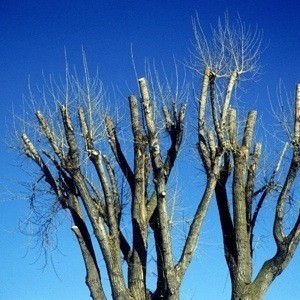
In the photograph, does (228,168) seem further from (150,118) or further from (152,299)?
(152,299)

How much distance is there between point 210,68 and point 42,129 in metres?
3.60

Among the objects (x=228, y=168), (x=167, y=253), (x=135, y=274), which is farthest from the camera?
(x=228, y=168)

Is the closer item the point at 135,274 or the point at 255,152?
the point at 135,274

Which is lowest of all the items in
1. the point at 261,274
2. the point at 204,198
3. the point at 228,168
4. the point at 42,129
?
the point at 261,274

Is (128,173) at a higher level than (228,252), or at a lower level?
higher

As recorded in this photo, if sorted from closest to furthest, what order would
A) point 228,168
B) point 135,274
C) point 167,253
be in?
1. point 167,253
2. point 135,274
3. point 228,168

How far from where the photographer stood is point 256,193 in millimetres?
12078

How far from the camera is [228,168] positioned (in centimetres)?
1207

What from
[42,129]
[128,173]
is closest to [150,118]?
[128,173]

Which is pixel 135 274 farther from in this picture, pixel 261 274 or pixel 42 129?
pixel 42 129

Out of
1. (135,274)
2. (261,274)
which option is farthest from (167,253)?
(261,274)

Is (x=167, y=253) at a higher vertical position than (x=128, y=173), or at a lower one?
lower

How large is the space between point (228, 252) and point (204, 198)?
143cm

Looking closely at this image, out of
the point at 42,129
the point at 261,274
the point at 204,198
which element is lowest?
the point at 261,274
